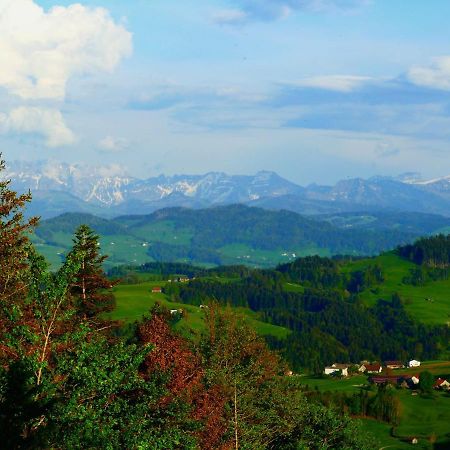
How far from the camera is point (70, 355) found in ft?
71.9

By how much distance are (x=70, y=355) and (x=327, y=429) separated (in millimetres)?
33231

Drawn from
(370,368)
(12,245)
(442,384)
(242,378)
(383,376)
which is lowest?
(370,368)

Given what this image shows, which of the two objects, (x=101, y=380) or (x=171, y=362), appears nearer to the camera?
(x=101, y=380)

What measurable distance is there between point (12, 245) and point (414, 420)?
9461 cm

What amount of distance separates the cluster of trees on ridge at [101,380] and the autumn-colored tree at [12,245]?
71 mm

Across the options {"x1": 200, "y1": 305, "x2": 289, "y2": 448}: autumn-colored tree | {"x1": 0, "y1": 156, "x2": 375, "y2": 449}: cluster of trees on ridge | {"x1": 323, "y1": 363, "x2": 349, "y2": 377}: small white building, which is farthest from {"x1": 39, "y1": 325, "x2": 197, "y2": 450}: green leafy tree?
{"x1": 323, "y1": 363, "x2": 349, "y2": 377}: small white building

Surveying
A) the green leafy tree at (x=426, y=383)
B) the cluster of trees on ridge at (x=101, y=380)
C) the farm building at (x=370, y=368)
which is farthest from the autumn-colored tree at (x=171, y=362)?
the farm building at (x=370, y=368)

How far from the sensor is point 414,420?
117 metres

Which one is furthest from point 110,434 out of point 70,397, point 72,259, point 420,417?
point 420,417

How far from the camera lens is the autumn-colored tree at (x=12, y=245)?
37562mm

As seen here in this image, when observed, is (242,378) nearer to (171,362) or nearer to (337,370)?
(171,362)

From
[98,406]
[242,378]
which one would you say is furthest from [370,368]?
[98,406]

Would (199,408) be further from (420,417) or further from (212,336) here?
(420,417)

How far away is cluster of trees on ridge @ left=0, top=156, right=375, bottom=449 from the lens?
19969mm
